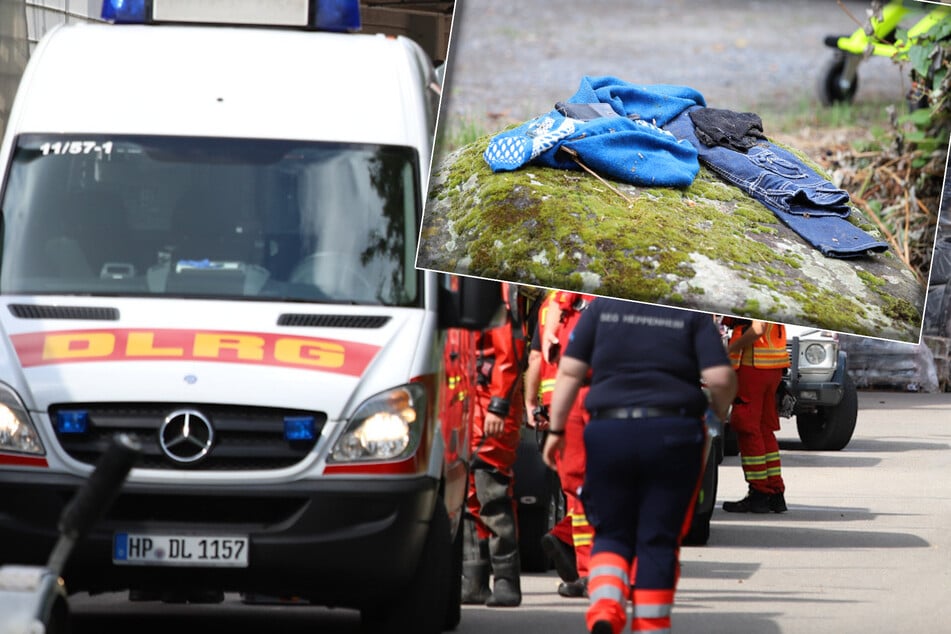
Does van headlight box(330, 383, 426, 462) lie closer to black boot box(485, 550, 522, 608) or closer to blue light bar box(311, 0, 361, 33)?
black boot box(485, 550, 522, 608)

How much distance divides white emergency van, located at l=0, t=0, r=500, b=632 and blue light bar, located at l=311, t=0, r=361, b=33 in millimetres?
57

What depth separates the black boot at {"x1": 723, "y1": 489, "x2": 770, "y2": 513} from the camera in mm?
13641

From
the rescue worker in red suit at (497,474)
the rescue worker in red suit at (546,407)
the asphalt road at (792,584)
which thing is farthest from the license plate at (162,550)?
the rescue worker in red suit at (497,474)

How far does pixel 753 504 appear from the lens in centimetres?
1366

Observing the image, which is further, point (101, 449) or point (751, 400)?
point (751, 400)

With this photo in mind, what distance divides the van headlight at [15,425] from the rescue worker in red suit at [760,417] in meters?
6.91

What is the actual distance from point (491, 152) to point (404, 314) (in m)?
1.69

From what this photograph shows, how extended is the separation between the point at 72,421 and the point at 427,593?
59.8 inches

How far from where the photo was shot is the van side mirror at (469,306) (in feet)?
25.1

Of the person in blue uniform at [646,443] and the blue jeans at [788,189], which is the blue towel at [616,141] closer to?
the blue jeans at [788,189]

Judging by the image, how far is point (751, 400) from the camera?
13.5 meters

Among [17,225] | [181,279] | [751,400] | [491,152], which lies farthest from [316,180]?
[751,400]

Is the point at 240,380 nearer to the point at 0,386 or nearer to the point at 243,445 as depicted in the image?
the point at 243,445

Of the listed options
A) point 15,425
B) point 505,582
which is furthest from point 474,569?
point 15,425
